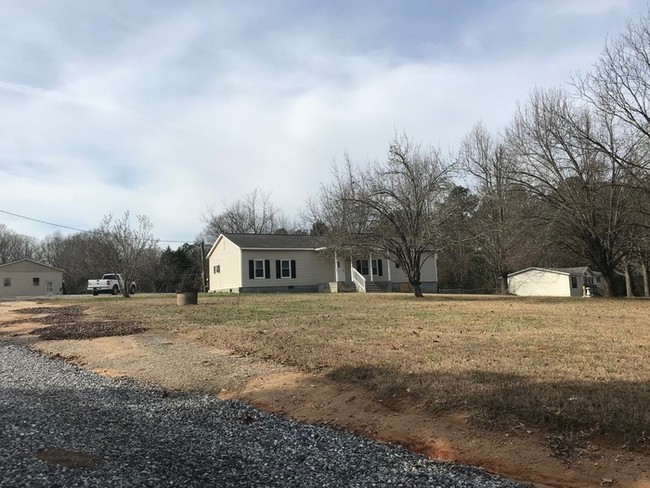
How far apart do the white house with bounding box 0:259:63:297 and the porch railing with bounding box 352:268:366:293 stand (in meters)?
34.0

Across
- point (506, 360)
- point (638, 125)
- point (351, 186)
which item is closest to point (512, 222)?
point (638, 125)

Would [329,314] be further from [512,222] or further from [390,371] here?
[512,222]

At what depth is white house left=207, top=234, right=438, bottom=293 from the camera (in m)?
34.0

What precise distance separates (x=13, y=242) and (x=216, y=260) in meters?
48.8

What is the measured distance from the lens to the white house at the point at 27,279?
169 ft

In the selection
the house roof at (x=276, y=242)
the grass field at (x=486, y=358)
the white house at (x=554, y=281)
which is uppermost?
the house roof at (x=276, y=242)

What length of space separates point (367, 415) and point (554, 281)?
36.2m

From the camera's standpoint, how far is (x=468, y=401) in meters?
5.86

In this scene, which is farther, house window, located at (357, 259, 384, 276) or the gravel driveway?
house window, located at (357, 259, 384, 276)

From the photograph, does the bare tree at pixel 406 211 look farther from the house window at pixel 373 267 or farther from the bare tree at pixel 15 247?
the bare tree at pixel 15 247

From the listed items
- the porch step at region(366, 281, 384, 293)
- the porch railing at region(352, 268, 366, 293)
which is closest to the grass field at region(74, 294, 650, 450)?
the porch railing at region(352, 268, 366, 293)

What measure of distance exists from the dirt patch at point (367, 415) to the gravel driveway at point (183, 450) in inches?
13.0

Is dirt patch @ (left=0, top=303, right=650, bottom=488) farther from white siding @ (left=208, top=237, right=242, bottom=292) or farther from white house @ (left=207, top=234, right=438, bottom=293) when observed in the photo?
white siding @ (left=208, top=237, right=242, bottom=292)

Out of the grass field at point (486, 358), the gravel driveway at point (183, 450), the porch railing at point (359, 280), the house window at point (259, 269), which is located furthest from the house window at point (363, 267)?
the gravel driveway at point (183, 450)
